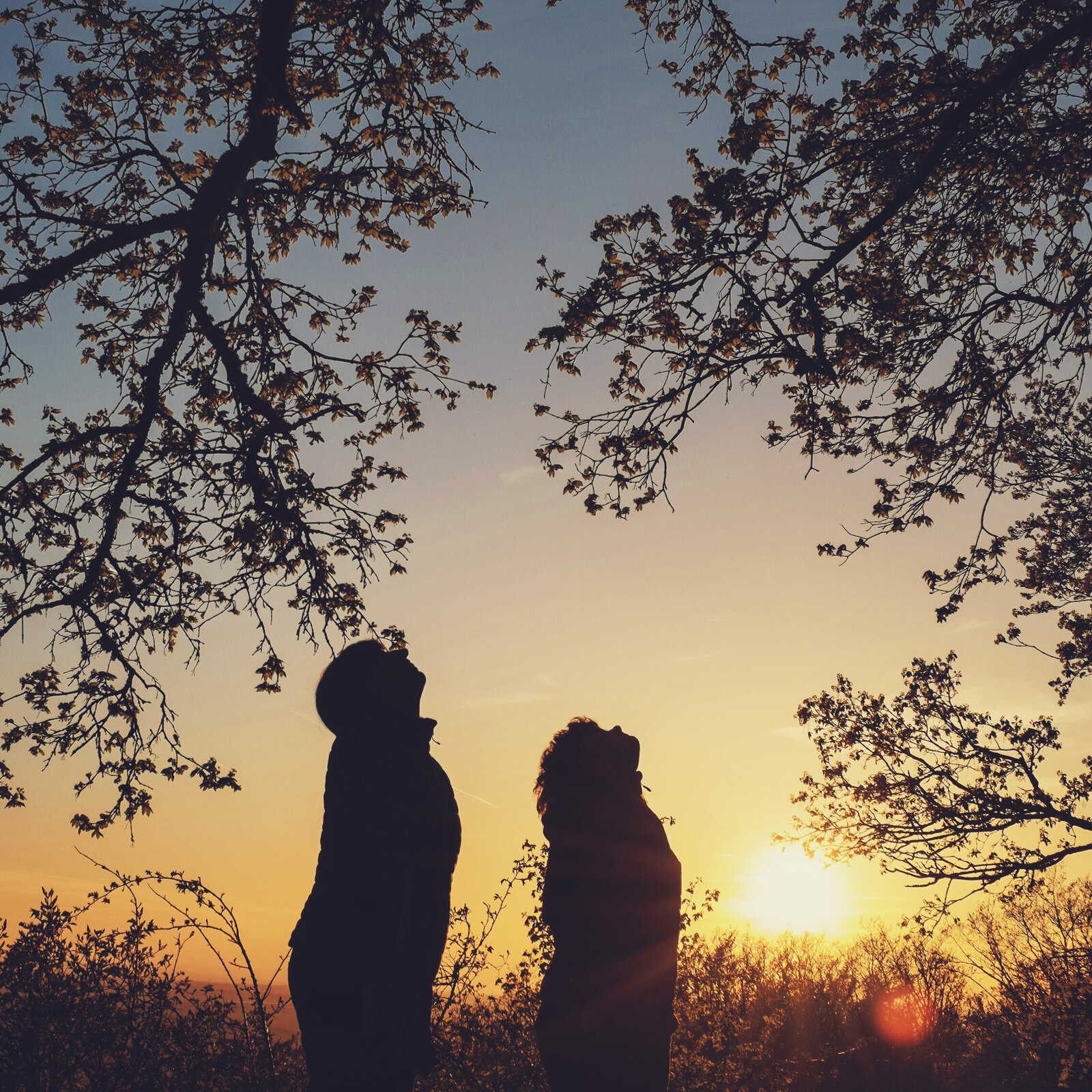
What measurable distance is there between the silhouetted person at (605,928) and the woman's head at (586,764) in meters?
0.01

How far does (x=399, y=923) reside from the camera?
590cm

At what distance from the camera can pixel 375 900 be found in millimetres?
5953

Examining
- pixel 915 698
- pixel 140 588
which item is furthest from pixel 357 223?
pixel 915 698

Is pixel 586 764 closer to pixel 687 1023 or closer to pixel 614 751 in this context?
pixel 614 751

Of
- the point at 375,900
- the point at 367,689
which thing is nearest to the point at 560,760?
the point at 367,689

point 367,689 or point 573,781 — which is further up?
point 367,689

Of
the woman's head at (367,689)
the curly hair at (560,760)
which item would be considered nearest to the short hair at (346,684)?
the woman's head at (367,689)

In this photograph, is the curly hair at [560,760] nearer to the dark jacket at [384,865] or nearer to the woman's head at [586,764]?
the woman's head at [586,764]

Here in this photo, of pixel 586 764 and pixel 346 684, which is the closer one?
pixel 346 684

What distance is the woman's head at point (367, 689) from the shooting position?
6918 millimetres

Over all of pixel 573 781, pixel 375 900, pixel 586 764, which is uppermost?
pixel 586 764

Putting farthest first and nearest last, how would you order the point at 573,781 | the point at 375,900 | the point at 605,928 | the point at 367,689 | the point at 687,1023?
the point at 687,1023, the point at 573,781, the point at 605,928, the point at 367,689, the point at 375,900

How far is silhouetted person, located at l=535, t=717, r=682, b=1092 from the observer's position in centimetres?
681

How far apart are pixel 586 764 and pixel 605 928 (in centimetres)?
160
